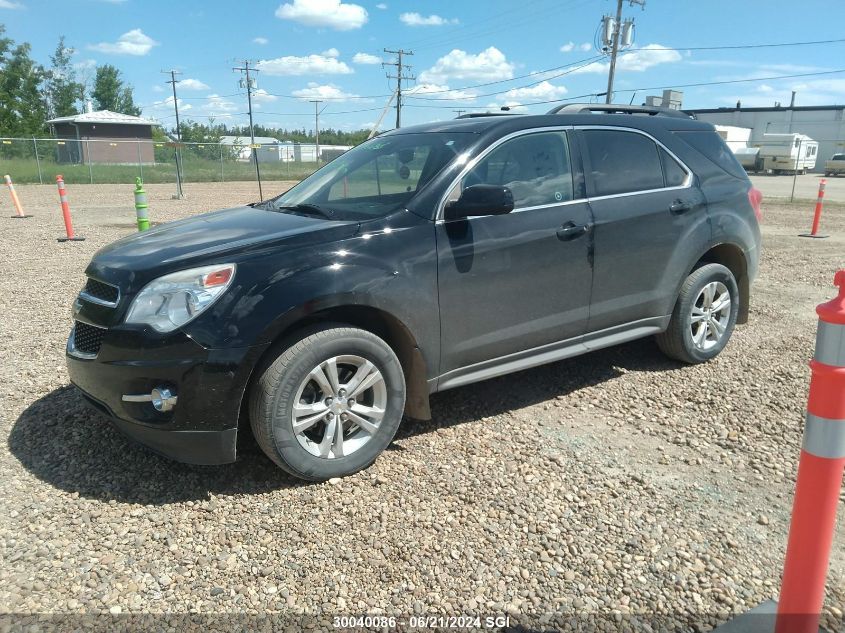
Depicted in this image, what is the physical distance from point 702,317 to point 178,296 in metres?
3.87

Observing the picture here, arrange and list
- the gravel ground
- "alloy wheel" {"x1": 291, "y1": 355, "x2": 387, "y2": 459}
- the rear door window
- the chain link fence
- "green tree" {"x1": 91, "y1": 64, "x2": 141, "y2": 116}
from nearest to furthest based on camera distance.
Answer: the gravel ground, "alloy wheel" {"x1": 291, "y1": 355, "x2": 387, "y2": 459}, the rear door window, the chain link fence, "green tree" {"x1": 91, "y1": 64, "x2": 141, "y2": 116}

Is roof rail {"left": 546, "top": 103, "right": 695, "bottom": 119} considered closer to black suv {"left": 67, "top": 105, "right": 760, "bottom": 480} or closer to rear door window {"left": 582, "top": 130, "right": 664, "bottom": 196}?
black suv {"left": 67, "top": 105, "right": 760, "bottom": 480}

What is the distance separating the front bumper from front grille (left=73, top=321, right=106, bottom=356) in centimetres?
6

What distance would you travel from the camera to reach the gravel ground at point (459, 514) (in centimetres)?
257

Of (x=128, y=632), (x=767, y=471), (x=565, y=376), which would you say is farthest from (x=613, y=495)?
(x=128, y=632)

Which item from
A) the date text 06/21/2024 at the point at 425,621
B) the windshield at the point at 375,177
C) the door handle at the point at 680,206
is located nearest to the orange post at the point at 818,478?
the date text 06/21/2024 at the point at 425,621

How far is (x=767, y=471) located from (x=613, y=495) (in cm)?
97

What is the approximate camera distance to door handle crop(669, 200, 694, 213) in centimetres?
461

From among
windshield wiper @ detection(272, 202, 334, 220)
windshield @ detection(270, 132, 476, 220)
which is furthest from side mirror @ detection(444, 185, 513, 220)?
windshield wiper @ detection(272, 202, 334, 220)

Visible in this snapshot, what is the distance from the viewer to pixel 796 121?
199ft

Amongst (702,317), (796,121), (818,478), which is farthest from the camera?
(796,121)

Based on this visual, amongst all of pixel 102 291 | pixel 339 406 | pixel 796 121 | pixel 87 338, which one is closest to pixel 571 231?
pixel 339 406

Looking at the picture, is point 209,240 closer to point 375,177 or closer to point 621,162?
point 375,177

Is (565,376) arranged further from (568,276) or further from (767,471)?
(767,471)
